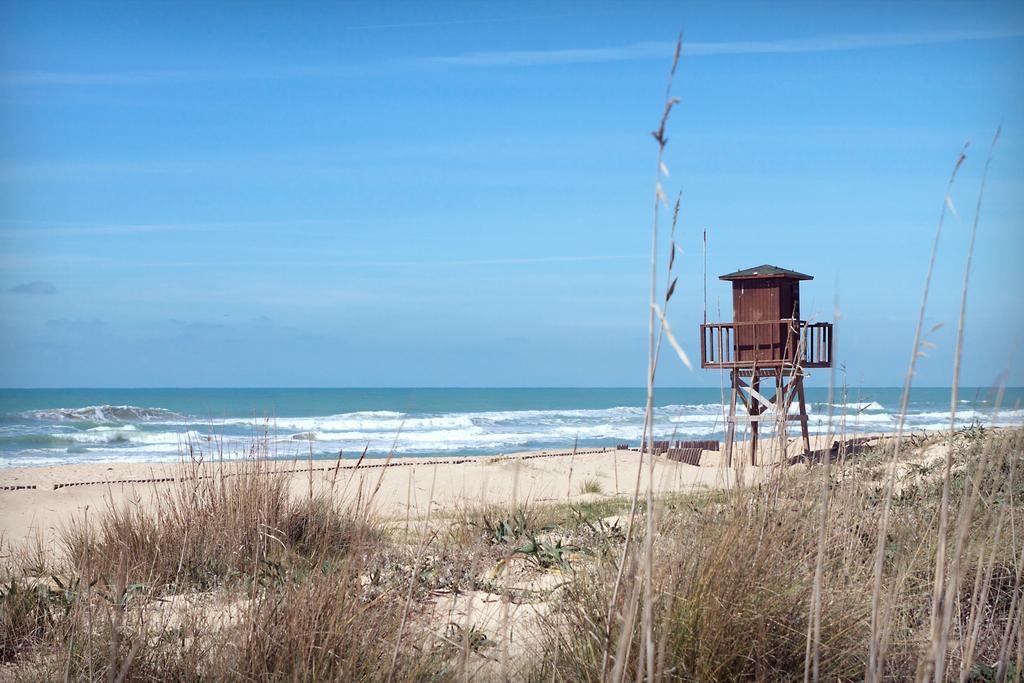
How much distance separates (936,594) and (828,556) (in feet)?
4.74

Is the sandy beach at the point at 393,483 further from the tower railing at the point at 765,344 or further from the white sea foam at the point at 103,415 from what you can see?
the white sea foam at the point at 103,415

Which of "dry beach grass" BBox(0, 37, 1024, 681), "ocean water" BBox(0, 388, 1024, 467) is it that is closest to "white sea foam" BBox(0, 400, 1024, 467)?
"ocean water" BBox(0, 388, 1024, 467)

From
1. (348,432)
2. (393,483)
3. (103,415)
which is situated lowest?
(348,432)

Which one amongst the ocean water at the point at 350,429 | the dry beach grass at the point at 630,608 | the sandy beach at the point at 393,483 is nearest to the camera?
the dry beach grass at the point at 630,608

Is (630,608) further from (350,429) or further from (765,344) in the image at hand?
(350,429)

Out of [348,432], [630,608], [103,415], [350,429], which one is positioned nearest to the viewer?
[630,608]

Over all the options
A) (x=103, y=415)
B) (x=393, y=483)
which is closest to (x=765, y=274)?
(x=393, y=483)

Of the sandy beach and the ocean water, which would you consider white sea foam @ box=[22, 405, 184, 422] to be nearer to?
the ocean water

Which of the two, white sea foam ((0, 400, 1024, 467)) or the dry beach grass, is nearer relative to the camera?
the dry beach grass

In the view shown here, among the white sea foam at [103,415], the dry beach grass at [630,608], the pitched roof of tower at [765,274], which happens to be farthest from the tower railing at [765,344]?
the white sea foam at [103,415]

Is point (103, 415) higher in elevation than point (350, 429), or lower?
higher

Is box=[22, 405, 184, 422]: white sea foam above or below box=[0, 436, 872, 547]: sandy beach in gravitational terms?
below

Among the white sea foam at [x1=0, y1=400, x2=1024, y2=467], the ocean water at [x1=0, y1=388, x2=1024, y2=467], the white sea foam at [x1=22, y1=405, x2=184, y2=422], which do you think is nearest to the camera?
the ocean water at [x1=0, y1=388, x2=1024, y2=467]

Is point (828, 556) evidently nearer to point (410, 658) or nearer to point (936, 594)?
point (936, 594)
